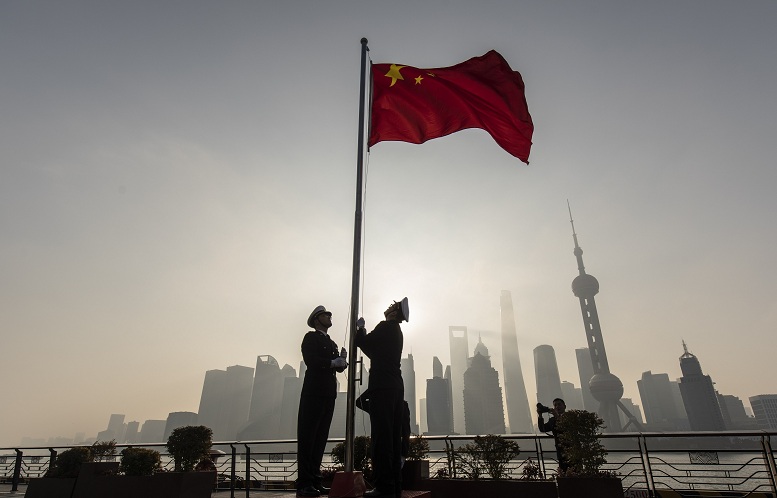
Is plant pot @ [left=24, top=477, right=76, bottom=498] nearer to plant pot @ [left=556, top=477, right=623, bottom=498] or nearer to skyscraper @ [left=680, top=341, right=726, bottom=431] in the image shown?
plant pot @ [left=556, top=477, right=623, bottom=498]

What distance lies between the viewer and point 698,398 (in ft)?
578

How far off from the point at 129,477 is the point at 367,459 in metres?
4.43

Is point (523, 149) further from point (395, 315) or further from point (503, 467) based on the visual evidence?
point (503, 467)

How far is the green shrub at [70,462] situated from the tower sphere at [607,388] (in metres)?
185

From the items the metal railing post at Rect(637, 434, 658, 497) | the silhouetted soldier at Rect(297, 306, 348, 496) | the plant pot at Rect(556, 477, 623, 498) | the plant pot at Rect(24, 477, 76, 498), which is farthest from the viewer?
the plant pot at Rect(24, 477, 76, 498)

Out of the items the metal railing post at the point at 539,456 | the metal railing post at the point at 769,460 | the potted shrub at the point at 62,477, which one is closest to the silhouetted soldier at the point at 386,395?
the metal railing post at the point at 539,456

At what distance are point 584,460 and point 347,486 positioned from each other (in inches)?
167

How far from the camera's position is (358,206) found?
6.87 metres

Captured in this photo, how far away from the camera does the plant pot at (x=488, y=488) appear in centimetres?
709

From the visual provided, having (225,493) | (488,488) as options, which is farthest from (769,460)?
(225,493)

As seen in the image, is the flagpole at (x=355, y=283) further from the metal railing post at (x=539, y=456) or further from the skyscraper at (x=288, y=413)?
the skyscraper at (x=288, y=413)

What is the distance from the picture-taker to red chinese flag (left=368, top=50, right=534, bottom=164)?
8.69 m

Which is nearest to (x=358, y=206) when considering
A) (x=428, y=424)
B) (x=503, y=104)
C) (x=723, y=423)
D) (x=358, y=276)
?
(x=358, y=276)

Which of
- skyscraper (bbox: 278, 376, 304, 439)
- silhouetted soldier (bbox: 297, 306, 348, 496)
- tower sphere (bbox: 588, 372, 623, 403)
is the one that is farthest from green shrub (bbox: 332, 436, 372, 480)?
tower sphere (bbox: 588, 372, 623, 403)
